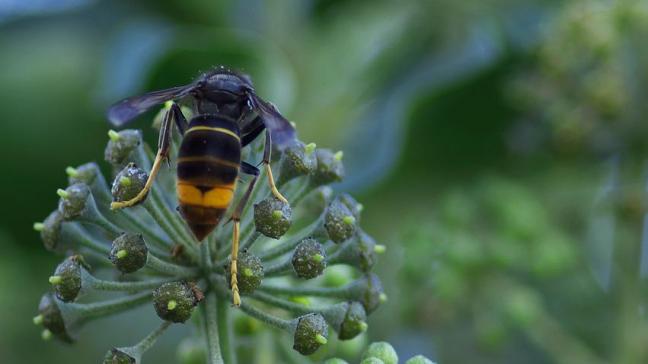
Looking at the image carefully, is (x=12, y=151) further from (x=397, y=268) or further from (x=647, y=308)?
(x=647, y=308)

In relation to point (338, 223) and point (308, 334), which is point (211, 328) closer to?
point (308, 334)

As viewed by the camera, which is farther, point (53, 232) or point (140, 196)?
point (53, 232)

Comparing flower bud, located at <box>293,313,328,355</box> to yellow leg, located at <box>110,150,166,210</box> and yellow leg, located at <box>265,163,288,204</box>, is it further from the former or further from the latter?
yellow leg, located at <box>110,150,166,210</box>

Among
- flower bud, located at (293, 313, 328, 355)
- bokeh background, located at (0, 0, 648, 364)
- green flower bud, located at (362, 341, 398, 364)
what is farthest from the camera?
bokeh background, located at (0, 0, 648, 364)

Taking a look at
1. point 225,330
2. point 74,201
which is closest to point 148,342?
point 225,330

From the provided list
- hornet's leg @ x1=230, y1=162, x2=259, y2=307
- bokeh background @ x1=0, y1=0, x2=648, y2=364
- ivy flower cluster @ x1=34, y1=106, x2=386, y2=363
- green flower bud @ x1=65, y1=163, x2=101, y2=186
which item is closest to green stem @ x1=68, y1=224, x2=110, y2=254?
ivy flower cluster @ x1=34, y1=106, x2=386, y2=363

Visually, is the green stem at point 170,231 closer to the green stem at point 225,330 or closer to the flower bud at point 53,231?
the green stem at point 225,330

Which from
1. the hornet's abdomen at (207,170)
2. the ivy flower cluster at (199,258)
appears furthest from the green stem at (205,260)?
the hornet's abdomen at (207,170)
